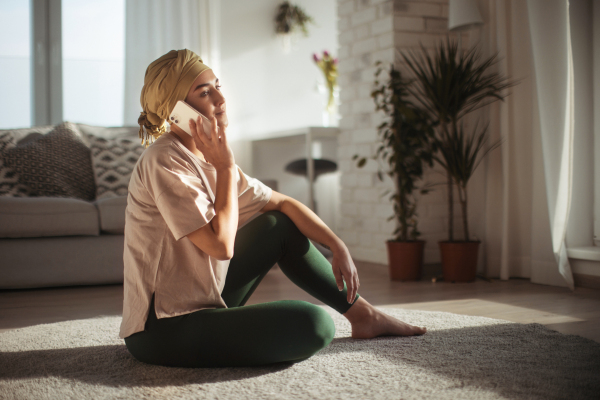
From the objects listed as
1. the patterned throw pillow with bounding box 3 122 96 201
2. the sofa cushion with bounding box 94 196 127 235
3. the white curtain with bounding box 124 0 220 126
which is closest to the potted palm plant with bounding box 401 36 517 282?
the sofa cushion with bounding box 94 196 127 235

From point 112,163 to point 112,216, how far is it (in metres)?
0.61

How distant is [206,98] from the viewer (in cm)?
126

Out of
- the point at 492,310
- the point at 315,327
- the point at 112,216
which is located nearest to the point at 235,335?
the point at 315,327

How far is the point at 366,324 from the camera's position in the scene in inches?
61.1

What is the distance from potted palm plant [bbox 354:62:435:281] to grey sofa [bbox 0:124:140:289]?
142 centimetres

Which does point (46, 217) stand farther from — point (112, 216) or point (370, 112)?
point (370, 112)

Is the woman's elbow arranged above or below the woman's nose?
below

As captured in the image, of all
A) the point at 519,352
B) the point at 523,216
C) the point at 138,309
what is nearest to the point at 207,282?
the point at 138,309

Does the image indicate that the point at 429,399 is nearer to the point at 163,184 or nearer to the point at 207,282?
the point at 207,282

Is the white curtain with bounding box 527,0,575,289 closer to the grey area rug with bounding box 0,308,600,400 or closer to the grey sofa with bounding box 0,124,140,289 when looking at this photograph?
Result: the grey area rug with bounding box 0,308,600,400

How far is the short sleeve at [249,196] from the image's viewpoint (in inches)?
56.9

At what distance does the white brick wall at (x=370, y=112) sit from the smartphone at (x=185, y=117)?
2.15m

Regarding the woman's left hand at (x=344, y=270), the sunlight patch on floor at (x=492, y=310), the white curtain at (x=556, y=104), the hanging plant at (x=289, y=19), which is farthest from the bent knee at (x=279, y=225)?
the hanging plant at (x=289, y=19)

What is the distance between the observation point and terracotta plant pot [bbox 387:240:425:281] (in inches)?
113
